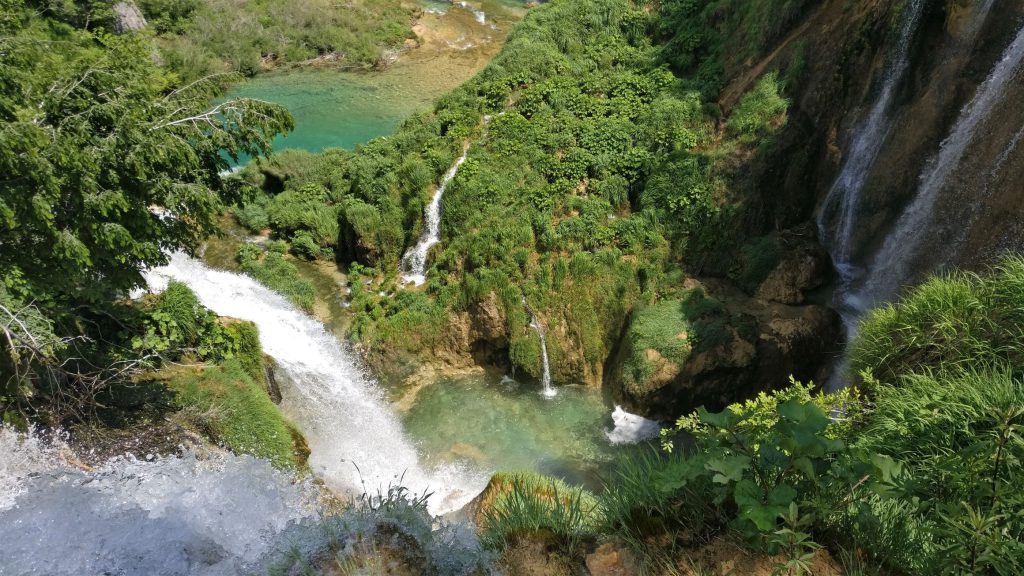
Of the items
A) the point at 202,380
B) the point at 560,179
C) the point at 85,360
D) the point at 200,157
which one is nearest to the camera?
the point at 200,157

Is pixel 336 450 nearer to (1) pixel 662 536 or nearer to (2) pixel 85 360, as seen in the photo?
(2) pixel 85 360

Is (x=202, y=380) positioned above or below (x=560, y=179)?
below

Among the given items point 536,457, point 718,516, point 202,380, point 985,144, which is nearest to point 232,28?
point 202,380

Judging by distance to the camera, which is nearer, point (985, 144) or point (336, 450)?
point (985, 144)

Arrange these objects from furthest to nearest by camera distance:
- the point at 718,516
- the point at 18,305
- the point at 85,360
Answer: the point at 85,360 < the point at 18,305 < the point at 718,516

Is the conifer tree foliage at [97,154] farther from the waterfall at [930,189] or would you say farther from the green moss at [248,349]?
the waterfall at [930,189]

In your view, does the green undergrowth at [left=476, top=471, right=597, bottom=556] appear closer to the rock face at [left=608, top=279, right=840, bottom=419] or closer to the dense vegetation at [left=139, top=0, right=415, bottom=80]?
the rock face at [left=608, top=279, right=840, bottom=419]

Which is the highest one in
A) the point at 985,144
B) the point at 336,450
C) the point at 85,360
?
the point at 985,144
